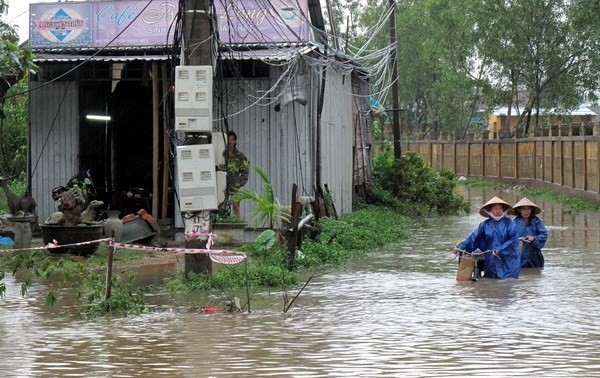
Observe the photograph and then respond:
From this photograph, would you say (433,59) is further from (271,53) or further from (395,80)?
(271,53)

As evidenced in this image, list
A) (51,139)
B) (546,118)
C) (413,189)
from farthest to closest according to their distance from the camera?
1. (546,118)
2. (413,189)
3. (51,139)

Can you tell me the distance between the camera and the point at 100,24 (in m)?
20.4

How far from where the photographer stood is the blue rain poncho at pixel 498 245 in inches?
575

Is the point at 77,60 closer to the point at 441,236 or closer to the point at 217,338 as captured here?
the point at 441,236

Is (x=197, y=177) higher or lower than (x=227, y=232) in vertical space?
higher

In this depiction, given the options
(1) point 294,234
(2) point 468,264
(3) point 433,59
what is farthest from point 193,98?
(3) point 433,59

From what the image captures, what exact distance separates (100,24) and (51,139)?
241cm

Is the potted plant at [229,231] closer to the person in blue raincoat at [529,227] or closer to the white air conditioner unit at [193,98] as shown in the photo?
the person in blue raincoat at [529,227]

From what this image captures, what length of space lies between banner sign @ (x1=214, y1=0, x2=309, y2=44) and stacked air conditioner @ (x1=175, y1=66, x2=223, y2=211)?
621cm

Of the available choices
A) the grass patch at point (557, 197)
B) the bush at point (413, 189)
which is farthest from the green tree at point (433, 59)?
the bush at point (413, 189)

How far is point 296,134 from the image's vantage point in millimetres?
19938

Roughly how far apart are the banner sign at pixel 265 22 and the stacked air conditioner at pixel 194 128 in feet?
20.4

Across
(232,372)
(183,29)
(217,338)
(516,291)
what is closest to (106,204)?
(183,29)

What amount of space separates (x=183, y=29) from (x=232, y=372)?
6.44 meters
